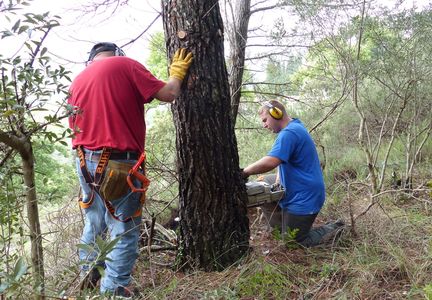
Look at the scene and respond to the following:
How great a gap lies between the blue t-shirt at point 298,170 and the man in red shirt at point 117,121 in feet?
4.27

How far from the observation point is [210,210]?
3.42m

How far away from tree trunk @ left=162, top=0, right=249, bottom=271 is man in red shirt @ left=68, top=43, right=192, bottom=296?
0.18 metres

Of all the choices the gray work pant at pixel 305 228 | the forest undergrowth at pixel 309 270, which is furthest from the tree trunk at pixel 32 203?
the gray work pant at pixel 305 228

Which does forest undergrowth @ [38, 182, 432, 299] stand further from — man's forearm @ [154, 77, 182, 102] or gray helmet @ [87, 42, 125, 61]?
gray helmet @ [87, 42, 125, 61]

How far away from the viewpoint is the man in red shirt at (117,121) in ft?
9.93

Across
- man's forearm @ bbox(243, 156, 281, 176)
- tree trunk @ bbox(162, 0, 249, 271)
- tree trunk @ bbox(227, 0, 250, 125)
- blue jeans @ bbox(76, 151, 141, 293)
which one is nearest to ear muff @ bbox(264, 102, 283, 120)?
man's forearm @ bbox(243, 156, 281, 176)

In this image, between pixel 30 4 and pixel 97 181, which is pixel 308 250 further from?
pixel 30 4

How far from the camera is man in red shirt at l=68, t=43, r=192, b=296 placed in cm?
303

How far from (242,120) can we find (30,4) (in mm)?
5518

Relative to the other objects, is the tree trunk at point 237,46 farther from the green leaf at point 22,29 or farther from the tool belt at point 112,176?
the green leaf at point 22,29

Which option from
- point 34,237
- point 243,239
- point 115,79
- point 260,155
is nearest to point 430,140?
point 260,155

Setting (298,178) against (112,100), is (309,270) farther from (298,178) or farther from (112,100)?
(112,100)

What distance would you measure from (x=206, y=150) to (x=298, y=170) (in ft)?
4.05

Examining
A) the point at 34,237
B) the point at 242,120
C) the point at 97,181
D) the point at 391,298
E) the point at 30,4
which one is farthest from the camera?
the point at 242,120
